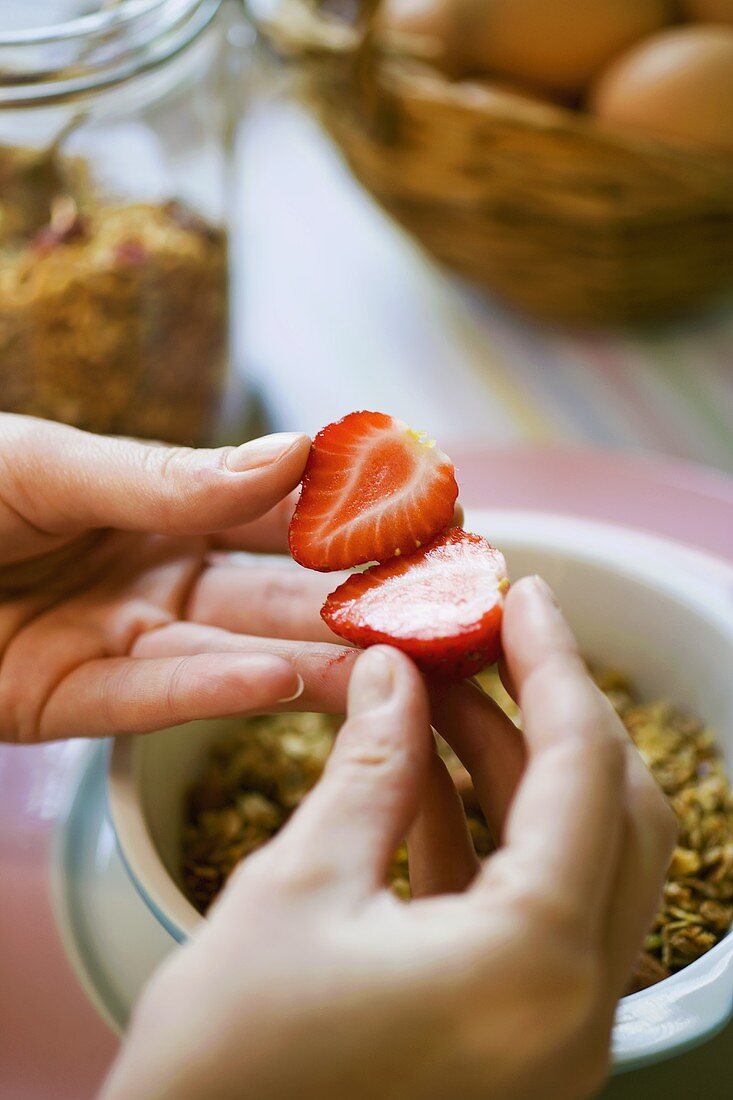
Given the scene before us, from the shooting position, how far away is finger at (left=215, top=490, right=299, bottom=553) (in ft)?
2.29

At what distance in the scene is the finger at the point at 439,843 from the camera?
18.9 inches

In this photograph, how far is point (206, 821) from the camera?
2.21 feet

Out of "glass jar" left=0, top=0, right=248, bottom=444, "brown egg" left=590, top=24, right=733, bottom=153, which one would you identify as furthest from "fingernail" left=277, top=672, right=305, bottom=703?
"brown egg" left=590, top=24, right=733, bottom=153

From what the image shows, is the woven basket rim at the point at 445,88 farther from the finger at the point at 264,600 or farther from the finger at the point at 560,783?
the finger at the point at 560,783

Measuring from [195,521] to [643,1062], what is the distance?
0.33 meters

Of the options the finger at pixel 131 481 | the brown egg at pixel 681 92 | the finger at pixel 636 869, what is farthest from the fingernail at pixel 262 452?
the brown egg at pixel 681 92

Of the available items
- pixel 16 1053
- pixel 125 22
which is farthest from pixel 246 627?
pixel 125 22

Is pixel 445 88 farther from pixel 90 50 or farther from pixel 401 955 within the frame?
pixel 401 955

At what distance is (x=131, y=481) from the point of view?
571 millimetres

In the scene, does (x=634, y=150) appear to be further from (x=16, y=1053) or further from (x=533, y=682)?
(x=16, y=1053)

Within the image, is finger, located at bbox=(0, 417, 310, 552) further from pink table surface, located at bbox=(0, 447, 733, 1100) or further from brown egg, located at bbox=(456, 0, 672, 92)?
brown egg, located at bbox=(456, 0, 672, 92)

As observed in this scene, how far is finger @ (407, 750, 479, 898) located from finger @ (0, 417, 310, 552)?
16cm

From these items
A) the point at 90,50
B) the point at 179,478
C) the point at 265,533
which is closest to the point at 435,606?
the point at 179,478

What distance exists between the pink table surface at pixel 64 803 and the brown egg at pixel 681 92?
11.9 inches
